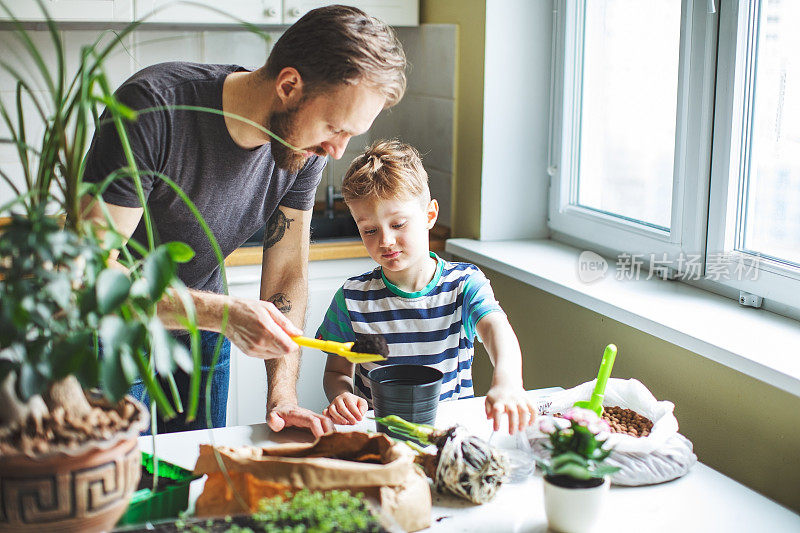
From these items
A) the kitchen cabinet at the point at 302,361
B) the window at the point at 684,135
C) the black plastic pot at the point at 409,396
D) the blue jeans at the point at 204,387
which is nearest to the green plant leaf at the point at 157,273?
the black plastic pot at the point at 409,396

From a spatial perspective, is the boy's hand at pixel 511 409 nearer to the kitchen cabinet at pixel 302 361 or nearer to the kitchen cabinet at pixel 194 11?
the kitchen cabinet at pixel 302 361

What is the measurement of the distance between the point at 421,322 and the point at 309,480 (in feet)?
2.51

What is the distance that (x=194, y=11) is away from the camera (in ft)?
8.27

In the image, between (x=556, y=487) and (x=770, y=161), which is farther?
(x=770, y=161)

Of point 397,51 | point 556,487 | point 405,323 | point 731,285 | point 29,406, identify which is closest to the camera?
point 29,406

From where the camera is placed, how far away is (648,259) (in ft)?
7.17

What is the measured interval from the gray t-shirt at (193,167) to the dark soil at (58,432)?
24.7 inches

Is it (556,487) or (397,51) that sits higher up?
(397,51)

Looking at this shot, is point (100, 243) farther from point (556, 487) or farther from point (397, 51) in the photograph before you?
point (397, 51)

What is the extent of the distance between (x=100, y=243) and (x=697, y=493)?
0.90 m

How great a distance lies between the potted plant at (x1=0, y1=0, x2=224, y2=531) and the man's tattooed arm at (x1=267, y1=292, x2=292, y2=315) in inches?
36.1

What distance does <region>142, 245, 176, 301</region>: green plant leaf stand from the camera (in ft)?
2.67

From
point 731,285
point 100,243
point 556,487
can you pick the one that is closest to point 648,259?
point 731,285

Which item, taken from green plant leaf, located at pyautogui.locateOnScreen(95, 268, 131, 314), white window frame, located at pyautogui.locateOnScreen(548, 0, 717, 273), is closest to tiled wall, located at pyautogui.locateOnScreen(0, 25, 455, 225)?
white window frame, located at pyautogui.locateOnScreen(548, 0, 717, 273)
